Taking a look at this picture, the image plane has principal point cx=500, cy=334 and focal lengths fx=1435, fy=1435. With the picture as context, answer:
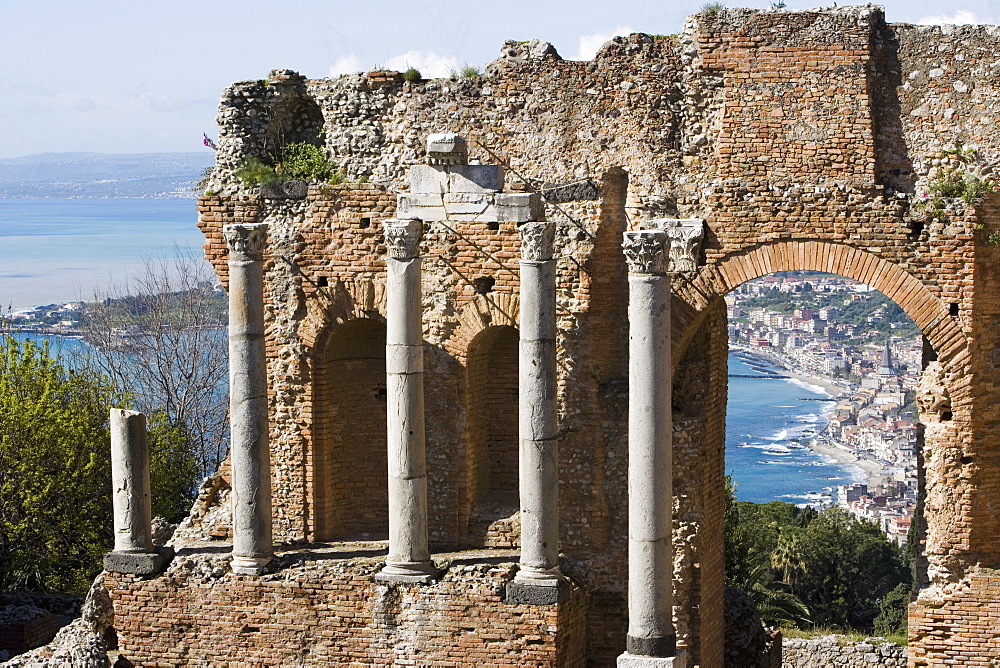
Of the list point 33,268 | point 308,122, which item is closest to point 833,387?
point 33,268

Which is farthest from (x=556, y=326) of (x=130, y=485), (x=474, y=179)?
(x=130, y=485)

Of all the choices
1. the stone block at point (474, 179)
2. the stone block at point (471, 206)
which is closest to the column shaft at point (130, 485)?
the stone block at point (471, 206)

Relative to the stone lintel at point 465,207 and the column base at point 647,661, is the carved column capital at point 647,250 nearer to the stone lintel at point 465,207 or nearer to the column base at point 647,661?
the stone lintel at point 465,207

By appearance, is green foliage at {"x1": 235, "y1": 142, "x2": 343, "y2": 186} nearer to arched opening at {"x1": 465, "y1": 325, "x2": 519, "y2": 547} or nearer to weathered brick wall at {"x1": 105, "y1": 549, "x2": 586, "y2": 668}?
arched opening at {"x1": 465, "y1": 325, "x2": 519, "y2": 547}

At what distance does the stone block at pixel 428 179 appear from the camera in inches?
752

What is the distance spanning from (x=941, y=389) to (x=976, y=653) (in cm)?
324

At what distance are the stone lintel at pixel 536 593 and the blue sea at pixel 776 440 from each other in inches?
1875

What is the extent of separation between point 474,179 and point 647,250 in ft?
10.3

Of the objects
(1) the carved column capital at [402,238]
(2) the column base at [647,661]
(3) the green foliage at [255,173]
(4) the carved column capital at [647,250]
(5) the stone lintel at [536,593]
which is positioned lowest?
(2) the column base at [647,661]

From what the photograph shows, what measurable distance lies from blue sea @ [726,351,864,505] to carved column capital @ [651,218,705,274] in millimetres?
47630

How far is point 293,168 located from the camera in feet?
68.8

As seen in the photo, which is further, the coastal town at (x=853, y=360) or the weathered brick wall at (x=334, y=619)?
the coastal town at (x=853, y=360)

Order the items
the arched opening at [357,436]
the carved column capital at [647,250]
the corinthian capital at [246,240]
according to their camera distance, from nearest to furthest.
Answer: the carved column capital at [647,250], the corinthian capital at [246,240], the arched opening at [357,436]

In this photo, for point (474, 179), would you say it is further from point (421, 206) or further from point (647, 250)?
point (647, 250)
